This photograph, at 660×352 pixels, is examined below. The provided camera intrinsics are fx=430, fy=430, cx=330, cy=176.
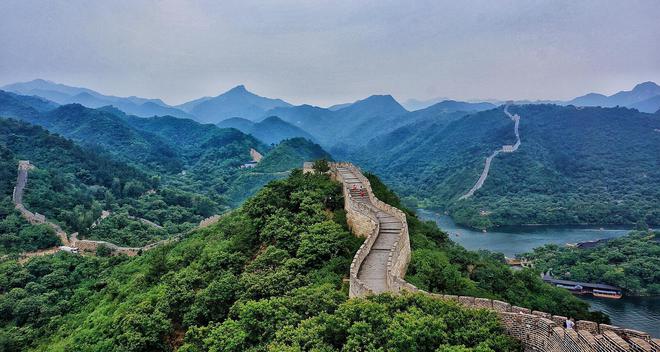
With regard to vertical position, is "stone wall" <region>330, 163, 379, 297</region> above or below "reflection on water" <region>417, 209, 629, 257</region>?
above

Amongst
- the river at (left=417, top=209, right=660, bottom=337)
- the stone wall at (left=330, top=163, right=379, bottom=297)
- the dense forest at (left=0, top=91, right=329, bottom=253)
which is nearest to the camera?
the stone wall at (left=330, top=163, right=379, bottom=297)

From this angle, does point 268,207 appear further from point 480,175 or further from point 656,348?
point 480,175

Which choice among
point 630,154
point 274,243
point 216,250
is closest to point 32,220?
point 216,250

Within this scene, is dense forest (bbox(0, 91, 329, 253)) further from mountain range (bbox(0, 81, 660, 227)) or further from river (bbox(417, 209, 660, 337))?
river (bbox(417, 209, 660, 337))

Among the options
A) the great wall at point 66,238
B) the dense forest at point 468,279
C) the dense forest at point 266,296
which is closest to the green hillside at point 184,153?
the great wall at point 66,238

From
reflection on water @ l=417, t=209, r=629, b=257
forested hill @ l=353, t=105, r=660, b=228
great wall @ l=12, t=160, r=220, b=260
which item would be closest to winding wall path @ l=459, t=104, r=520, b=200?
forested hill @ l=353, t=105, r=660, b=228

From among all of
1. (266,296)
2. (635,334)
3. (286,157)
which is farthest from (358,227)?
(286,157)

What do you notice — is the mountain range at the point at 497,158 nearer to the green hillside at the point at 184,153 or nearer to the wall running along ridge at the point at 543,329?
the green hillside at the point at 184,153
